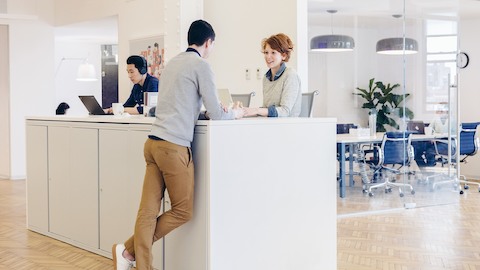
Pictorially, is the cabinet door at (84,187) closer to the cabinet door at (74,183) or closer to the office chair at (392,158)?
the cabinet door at (74,183)

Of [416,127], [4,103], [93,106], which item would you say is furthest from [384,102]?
[4,103]

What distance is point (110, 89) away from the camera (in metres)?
14.7

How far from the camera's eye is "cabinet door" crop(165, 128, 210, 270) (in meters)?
3.58

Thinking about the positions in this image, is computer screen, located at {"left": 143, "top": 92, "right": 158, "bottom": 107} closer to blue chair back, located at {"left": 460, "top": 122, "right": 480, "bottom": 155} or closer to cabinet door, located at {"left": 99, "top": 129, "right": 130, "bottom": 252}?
cabinet door, located at {"left": 99, "top": 129, "right": 130, "bottom": 252}

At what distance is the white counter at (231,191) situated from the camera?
11.8 feet

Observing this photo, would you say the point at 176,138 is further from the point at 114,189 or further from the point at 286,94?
the point at 114,189

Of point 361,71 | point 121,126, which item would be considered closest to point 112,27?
point 361,71

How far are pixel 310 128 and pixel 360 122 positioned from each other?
3893 millimetres

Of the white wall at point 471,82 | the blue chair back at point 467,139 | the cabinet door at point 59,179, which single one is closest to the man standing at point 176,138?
the cabinet door at point 59,179

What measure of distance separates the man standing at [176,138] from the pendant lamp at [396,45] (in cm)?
410

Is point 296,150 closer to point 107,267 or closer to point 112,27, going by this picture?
point 107,267

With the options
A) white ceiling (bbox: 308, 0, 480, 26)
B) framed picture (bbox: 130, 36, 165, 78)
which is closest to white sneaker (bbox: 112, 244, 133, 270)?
white ceiling (bbox: 308, 0, 480, 26)

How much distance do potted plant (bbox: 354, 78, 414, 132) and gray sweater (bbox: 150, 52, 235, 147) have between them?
4001mm

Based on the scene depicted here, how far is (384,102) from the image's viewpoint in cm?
713
